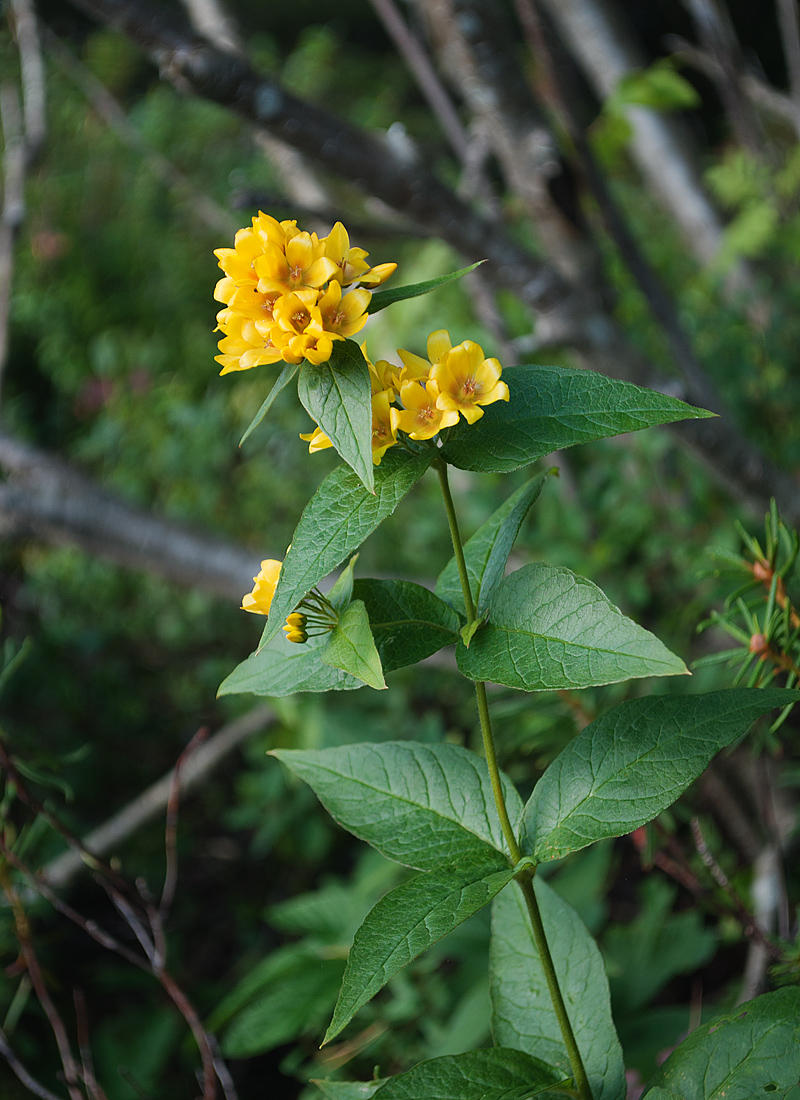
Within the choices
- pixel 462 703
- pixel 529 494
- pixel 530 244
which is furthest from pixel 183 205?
pixel 529 494

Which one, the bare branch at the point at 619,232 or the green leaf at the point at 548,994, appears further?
the bare branch at the point at 619,232

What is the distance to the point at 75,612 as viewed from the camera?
204 cm

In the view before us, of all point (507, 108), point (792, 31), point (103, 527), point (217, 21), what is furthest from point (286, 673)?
point (217, 21)

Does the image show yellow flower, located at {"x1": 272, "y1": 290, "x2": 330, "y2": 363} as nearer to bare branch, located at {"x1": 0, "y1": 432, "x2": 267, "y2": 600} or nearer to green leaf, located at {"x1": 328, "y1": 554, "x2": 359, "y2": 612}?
green leaf, located at {"x1": 328, "y1": 554, "x2": 359, "y2": 612}

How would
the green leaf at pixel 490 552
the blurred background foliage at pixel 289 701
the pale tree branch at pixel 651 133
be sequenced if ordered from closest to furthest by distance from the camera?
the green leaf at pixel 490 552 → the blurred background foliage at pixel 289 701 → the pale tree branch at pixel 651 133

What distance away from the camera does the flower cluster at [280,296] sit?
368 millimetres

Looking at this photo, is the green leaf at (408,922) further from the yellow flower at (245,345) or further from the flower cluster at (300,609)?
the yellow flower at (245,345)

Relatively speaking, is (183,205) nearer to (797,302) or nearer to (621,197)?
(621,197)

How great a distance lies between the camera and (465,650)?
1.34ft

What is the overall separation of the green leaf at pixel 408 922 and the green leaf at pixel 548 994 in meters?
0.12

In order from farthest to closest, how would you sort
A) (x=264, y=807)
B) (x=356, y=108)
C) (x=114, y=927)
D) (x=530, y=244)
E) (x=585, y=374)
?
(x=356, y=108)
(x=530, y=244)
(x=264, y=807)
(x=114, y=927)
(x=585, y=374)

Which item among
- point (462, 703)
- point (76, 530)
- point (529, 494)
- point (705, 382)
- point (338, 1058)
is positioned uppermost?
point (529, 494)

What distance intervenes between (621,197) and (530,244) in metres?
1.21

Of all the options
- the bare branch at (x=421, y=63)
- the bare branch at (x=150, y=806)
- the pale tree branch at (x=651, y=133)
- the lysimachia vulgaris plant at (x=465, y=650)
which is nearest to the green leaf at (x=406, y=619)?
the lysimachia vulgaris plant at (x=465, y=650)
